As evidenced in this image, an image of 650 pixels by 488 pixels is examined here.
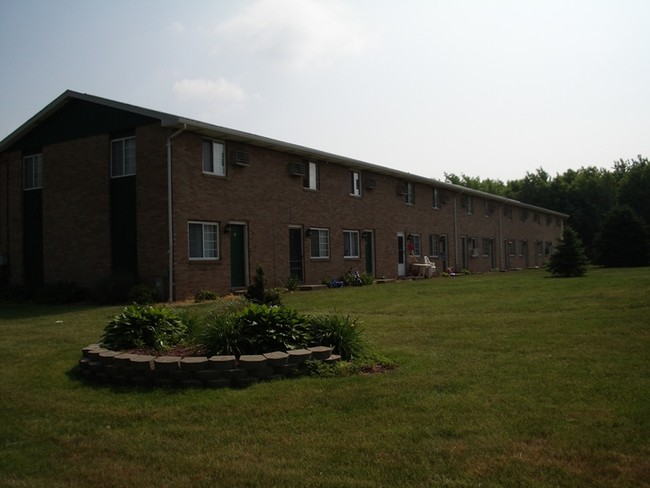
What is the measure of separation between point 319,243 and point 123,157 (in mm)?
8102

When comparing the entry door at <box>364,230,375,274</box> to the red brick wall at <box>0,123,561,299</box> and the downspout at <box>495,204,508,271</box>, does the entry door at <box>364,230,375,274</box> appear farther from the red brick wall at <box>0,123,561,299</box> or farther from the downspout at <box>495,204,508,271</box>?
the downspout at <box>495,204,508,271</box>

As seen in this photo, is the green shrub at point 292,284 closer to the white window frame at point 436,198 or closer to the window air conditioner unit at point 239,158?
the window air conditioner unit at point 239,158

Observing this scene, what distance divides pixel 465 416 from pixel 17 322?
37.5 feet

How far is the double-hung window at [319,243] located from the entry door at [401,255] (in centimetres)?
612

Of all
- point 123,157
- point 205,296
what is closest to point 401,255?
point 205,296

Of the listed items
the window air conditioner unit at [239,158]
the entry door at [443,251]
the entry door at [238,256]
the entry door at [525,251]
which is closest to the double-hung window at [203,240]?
the entry door at [238,256]

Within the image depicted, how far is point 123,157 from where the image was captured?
61.0 feet

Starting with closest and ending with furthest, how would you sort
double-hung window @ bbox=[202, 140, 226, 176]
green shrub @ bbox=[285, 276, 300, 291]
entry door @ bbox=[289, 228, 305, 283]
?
double-hung window @ bbox=[202, 140, 226, 176] → green shrub @ bbox=[285, 276, 300, 291] → entry door @ bbox=[289, 228, 305, 283]

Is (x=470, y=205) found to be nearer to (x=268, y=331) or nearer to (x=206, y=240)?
(x=206, y=240)

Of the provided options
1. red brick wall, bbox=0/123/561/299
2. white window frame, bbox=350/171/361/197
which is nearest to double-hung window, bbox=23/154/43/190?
red brick wall, bbox=0/123/561/299

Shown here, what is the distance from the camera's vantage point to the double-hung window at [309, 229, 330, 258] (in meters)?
22.9

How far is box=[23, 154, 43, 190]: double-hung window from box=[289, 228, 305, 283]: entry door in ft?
29.6

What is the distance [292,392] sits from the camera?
5965 millimetres

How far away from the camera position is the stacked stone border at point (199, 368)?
20.7 ft
